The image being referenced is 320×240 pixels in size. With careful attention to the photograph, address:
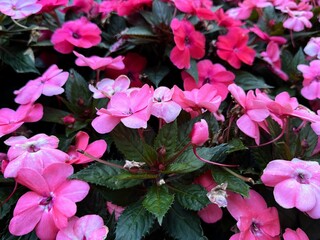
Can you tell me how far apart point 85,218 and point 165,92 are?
320 mm

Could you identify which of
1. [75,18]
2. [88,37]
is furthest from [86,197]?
[75,18]

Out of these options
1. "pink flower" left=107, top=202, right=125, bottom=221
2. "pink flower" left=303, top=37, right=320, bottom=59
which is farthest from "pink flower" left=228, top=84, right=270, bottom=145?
"pink flower" left=303, top=37, right=320, bottom=59

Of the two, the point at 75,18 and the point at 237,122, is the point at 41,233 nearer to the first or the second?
the point at 237,122

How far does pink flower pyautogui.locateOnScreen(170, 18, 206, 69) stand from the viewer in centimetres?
119

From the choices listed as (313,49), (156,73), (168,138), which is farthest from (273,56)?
(168,138)

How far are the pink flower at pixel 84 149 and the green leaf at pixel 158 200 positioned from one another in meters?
0.16

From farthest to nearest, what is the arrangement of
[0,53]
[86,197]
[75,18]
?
[75,18] < [0,53] < [86,197]

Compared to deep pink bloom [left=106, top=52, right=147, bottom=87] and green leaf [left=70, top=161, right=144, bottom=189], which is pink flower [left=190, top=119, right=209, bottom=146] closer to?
green leaf [left=70, top=161, right=144, bottom=189]

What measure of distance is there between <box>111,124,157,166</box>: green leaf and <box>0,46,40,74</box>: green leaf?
0.46 m

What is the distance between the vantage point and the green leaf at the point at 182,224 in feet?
2.76

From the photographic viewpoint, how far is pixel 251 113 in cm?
91

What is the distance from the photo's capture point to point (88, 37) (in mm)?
1284

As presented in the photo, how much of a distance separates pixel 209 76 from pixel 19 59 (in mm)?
574

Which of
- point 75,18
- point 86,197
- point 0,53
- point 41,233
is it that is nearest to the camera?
point 41,233
